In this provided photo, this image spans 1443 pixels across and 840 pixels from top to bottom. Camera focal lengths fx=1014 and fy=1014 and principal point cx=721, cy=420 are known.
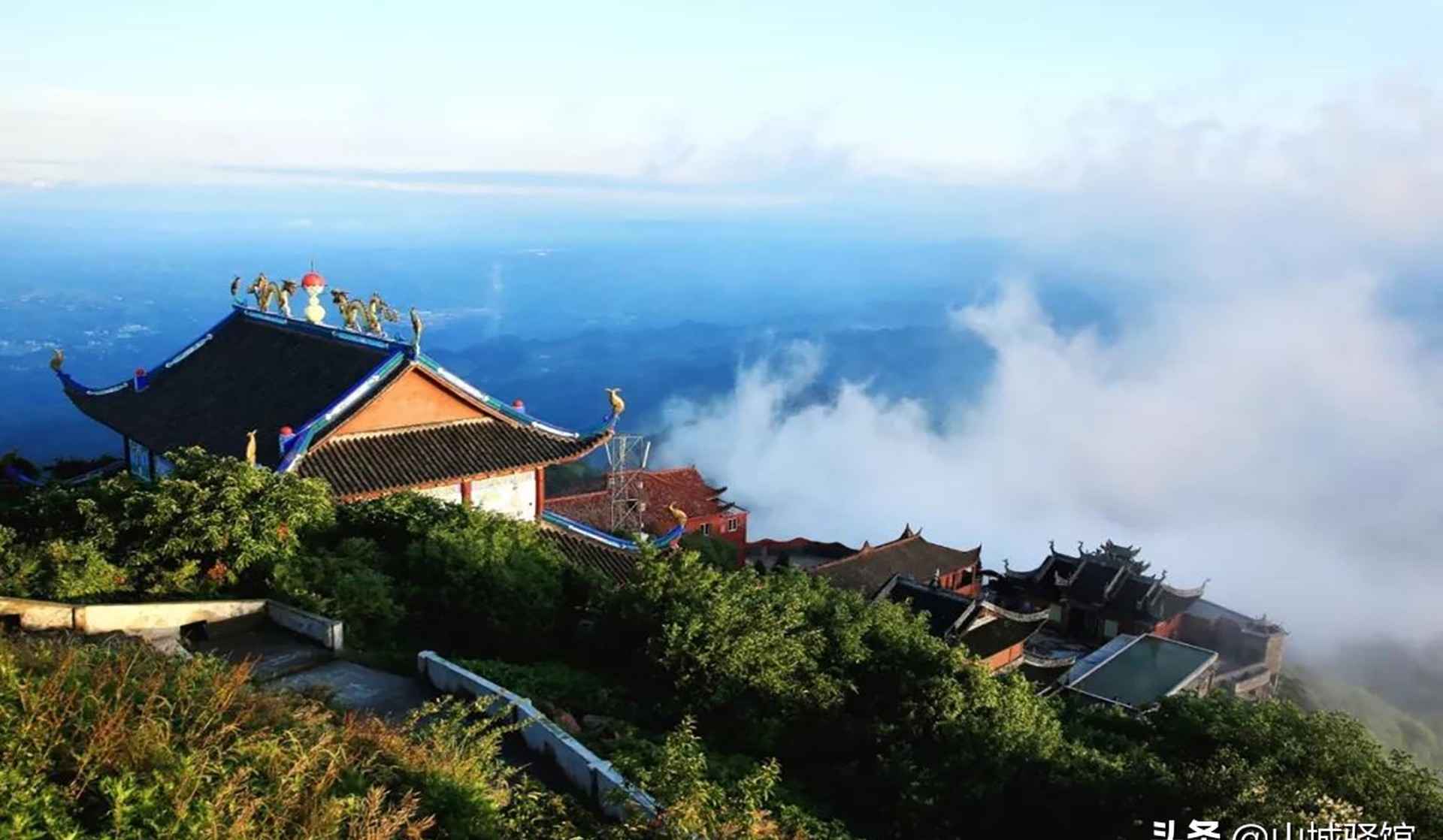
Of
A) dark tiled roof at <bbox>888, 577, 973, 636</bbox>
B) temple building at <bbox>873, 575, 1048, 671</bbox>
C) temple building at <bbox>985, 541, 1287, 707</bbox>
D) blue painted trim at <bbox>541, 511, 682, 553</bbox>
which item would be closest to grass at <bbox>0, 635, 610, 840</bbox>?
blue painted trim at <bbox>541, 511, 682, 553</bbox>

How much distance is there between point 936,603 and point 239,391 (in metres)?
21.1

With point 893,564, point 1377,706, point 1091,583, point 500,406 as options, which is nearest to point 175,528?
point 500,406

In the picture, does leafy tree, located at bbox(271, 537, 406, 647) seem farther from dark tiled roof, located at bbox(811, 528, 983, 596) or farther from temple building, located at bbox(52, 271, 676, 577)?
dark tiled roof, located at bbox(811, 528, 983, 596)

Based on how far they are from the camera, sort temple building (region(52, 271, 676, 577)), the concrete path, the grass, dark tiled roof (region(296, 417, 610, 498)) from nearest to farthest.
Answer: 1. the grass
2. the concrete path
3. dark tiled roof (region(296, 417, 610, 498))
4. temple building (region(52, 271, 676, 577))

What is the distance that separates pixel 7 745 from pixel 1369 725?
4977cm

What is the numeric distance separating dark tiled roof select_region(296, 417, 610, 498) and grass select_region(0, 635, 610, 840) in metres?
8.12

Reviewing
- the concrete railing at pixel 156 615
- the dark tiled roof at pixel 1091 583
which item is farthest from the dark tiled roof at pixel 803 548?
the concrete railing at pixel 156 615

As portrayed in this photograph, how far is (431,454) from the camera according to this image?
17.8 metres

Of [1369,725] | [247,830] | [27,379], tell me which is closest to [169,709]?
[247,830]

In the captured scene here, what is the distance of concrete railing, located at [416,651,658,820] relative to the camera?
8398 mm

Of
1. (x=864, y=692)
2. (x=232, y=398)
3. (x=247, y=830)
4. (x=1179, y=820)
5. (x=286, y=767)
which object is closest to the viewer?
(x=247, y=830)

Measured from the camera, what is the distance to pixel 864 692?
12.5m

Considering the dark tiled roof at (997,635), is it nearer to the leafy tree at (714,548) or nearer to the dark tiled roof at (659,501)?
the leafy tree at (714,548)

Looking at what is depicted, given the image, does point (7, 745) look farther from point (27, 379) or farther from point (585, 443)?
point (27, 379)
